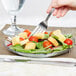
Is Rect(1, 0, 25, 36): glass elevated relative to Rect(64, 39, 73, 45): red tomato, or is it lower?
elevated

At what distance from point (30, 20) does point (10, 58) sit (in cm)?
95

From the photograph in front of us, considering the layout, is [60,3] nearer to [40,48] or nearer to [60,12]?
[60,12]

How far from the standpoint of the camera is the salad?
3.44ft

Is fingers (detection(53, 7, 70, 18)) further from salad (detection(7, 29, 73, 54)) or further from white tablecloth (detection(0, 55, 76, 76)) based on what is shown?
white tablecloth (detection(0, 55, 76, 76))

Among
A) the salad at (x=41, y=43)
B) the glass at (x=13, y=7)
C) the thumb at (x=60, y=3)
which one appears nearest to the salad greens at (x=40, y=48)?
the salad at (x=41, y=43)

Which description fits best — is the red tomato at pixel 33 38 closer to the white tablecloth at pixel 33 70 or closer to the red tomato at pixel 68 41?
the red tomato at pixel 68 41

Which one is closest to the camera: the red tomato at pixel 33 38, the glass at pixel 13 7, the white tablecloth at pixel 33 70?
the white tablecloth at pixel 33 70

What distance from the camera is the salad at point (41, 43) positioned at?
1.05 metres

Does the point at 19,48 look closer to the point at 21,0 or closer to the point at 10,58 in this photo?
the point at 10,58

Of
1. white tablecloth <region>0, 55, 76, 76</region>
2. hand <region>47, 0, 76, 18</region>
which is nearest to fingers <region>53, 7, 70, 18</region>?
hand <region>47, 0, 76, 18</region>

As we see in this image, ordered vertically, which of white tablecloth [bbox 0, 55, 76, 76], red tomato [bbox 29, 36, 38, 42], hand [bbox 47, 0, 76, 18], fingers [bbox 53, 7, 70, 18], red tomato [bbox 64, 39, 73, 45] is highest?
hand [bbox 47, 0, 76, 18]

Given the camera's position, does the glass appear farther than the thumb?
Yes

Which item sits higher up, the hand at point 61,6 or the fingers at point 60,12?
the hand at point 61,6

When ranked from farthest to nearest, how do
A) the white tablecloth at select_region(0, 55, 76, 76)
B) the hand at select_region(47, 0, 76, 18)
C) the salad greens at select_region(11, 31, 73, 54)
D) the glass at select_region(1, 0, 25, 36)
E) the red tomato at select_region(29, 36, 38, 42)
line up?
the glass at select_region(1, 0, 25, 36) < the hand at select_region(47, 0, 76, 18) < the red tomato at select_region(29, 36, 38, 42) < the salad greens at select_region(11, 31, 73, 54) < the white tablecloth at select_region(0, 55, 76, 76)
